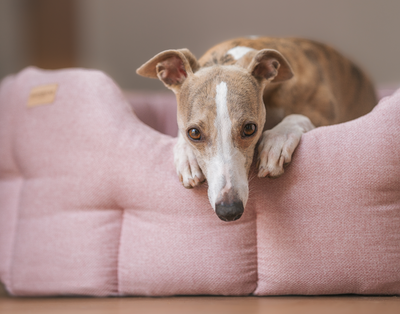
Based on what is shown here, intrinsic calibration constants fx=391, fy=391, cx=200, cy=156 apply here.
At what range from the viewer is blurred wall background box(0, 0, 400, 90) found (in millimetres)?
3457

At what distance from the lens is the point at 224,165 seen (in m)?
1.24

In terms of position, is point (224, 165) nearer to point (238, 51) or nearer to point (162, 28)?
point (238, 51)

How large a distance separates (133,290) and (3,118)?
108cm

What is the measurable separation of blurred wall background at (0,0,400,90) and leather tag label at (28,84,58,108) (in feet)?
5.35

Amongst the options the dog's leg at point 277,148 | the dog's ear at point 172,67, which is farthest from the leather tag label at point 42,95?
the dog's leg at point 277,148

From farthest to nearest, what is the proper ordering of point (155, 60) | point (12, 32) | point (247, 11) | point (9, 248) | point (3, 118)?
point (12, 32) < point (247, 11) < point (3, 118) < point (9, 248) < point (155, 60)

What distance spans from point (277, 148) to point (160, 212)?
51cm

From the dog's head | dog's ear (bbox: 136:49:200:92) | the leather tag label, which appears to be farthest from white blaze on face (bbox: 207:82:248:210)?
the leather tag label

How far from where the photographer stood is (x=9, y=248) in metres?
1.79

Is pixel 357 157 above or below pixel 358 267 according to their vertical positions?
above

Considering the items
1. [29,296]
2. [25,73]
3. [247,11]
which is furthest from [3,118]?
[247,11]

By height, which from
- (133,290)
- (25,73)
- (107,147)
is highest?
(25,73)

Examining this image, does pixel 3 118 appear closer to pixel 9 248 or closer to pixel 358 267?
pixel 9 248

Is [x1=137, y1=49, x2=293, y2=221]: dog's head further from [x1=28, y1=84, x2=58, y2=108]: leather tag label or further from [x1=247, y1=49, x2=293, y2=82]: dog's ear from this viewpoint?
[x1=28, y1=84, x2=58, y2=108]: leather tag label
